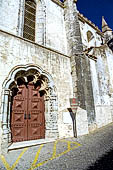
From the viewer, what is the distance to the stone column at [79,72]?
521cm

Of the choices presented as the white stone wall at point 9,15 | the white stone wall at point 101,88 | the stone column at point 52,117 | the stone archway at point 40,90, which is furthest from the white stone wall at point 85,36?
the stone column at point 52,117

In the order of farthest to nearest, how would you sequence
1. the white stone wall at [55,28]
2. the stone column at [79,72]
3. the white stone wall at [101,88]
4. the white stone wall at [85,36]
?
1. the white stone wall at [85,36]
2. the white stone wall at [55,28]
3. the white stone wall at [101,88]
4. the stone column at [79,72]

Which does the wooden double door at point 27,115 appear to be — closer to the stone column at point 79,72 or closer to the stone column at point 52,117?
the stone column at point 52,117

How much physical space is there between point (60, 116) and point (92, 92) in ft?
7.21

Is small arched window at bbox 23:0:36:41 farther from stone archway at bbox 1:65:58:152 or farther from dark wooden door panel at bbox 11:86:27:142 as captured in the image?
dark wooden door panel at bbox 11:86:27:142

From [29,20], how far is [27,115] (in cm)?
555

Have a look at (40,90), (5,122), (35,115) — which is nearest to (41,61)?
(40,90)

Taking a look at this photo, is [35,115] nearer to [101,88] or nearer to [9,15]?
[101,88]

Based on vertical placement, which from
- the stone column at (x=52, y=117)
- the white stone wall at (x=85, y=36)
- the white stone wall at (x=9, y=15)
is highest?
the white stone wall at (x=85, y=36)

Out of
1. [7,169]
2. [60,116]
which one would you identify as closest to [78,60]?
[60,116]

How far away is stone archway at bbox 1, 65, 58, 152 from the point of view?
377 centimetres

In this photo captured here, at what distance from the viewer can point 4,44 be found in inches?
170

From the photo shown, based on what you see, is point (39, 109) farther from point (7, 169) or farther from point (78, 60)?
point (78, 60)

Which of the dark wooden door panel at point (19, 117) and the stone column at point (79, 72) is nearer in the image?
the dark wooden door panel at point (19, 117)
